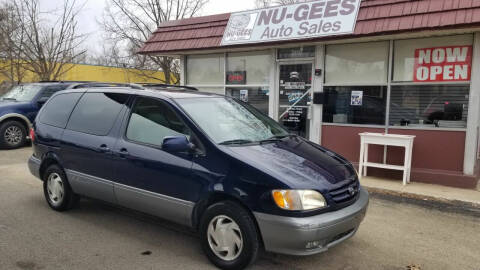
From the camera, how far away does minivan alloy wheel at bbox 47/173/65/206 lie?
4.95 meters

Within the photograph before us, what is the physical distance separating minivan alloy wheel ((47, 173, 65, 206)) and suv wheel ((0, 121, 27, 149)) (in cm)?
659

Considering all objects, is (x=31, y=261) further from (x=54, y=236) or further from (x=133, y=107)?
(x=133, y=107)

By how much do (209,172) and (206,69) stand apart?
6886 mm

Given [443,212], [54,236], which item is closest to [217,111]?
[54,236]

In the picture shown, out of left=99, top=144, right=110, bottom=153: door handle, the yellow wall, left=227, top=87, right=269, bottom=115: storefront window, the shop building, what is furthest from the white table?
the yellow wall

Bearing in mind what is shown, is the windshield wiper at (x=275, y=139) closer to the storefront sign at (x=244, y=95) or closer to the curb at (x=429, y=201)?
the curb at (x=429, y=201)

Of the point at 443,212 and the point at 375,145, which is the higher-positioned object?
the point at 375,145

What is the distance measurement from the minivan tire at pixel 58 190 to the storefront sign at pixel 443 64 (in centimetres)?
618

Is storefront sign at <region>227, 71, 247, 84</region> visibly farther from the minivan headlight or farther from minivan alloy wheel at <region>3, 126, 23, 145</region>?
the minivan headlight

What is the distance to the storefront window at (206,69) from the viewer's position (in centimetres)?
973

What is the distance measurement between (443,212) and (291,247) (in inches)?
133

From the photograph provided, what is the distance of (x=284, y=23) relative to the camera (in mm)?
7898

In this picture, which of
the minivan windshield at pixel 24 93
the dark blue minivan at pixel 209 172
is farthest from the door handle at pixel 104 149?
the minivan windshield at pixel 24 93

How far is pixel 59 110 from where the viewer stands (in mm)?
5227
